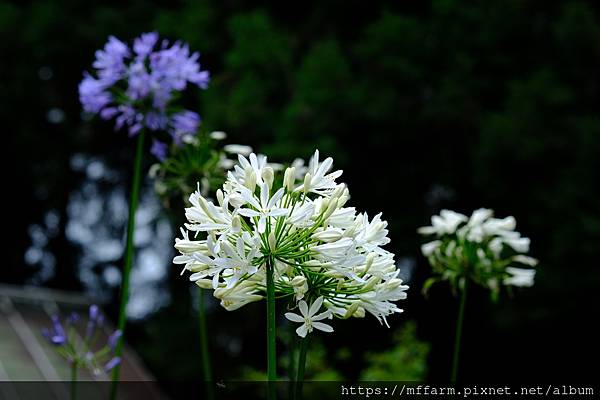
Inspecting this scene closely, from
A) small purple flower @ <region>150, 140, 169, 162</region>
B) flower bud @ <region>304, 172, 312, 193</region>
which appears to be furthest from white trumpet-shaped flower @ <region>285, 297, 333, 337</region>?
small purple flower @ <region>150, 140, 169, 162</region>

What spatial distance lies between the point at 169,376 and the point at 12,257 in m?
5.45

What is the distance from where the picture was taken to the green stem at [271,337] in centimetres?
150

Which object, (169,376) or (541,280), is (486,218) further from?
(169,376)

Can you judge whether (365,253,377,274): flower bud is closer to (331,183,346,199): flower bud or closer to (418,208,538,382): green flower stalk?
(331,183,346,199): flower bud

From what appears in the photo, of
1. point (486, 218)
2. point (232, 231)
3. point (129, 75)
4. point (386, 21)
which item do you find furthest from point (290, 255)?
point (386, 21)

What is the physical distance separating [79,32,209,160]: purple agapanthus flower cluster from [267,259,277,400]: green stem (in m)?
1.64

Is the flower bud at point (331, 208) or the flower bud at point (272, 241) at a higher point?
the flower bud at point (331, 208)

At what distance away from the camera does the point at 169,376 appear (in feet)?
44.2

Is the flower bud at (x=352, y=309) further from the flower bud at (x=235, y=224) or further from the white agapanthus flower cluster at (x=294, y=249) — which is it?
the flower bud at (x=235, y=224)

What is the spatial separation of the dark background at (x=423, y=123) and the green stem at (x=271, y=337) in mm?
8777

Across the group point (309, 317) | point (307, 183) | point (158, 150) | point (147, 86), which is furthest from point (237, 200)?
point (158, 150)

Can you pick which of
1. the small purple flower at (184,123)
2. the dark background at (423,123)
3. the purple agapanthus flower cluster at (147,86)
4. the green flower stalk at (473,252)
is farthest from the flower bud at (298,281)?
the dark background at (423,123)

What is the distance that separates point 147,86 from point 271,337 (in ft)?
6.13

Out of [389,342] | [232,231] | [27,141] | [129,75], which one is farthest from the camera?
[27,141]
